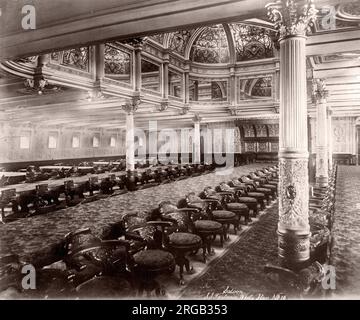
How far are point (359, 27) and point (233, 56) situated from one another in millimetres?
13241

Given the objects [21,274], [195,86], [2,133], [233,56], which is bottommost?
[21,274]

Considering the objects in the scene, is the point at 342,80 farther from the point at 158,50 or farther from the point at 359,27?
the point at 158,50

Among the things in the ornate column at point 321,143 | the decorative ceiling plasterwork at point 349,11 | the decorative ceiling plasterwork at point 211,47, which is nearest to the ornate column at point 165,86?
the decorative ceiling plasterwork at point 211,47

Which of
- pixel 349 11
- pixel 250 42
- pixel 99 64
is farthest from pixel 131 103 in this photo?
pixel 250 42

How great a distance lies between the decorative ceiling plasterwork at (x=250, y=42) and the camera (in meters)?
18.6

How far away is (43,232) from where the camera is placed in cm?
595

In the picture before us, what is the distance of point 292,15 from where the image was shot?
13.0ft

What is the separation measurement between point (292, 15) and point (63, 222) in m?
5.78

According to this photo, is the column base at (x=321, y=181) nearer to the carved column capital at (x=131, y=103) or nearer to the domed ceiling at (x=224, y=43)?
the carved column capital at (x=131, y=103)

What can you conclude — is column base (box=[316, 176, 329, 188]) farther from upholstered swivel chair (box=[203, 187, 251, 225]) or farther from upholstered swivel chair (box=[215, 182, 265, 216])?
upholstered swivel chair (box=[203, 187, 251, 225])

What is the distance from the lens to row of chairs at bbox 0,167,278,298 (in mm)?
3086

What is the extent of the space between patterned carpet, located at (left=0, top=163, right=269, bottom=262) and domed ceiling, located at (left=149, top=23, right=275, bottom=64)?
11.0m

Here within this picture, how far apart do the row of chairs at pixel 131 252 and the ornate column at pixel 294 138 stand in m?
1.29
